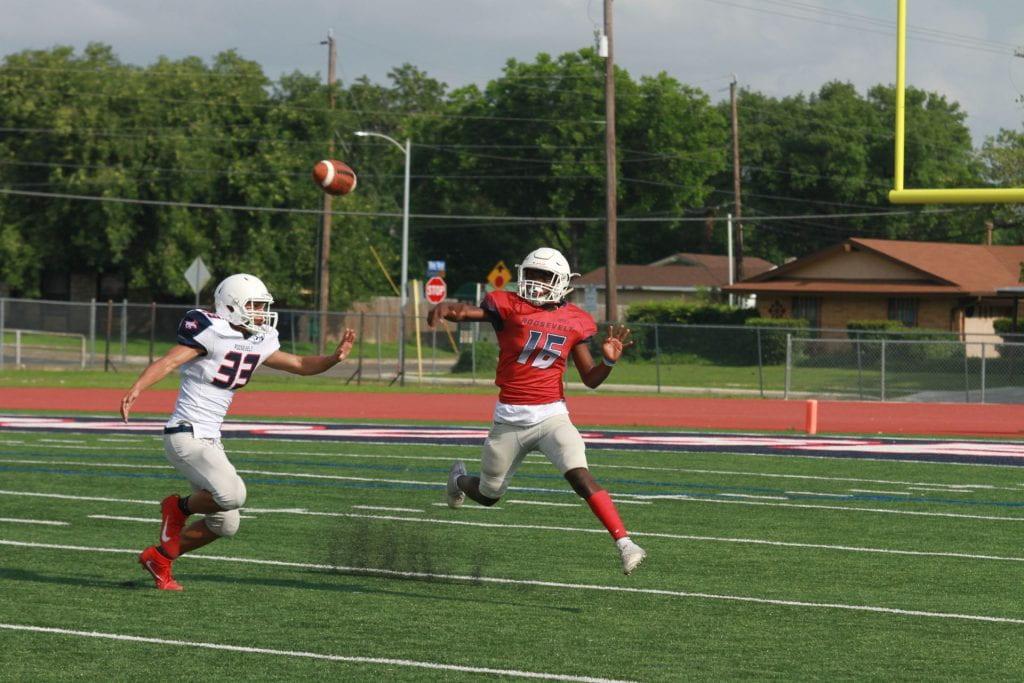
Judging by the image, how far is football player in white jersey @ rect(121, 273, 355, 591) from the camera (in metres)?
8.33

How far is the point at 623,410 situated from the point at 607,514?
1873cm

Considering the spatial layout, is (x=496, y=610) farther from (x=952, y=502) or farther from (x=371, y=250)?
(x=371, y=250)

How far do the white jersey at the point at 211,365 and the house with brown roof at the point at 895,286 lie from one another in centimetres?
4429

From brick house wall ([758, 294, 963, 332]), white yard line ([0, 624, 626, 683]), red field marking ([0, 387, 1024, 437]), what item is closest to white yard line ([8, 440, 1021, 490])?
red field marking ([0, 387, 1024, 437])

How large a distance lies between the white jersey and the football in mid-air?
5872 millimetres

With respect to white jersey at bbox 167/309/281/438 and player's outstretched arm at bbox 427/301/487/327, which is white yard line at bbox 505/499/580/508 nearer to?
player's outstretched arm at bbox 427/301/487/327

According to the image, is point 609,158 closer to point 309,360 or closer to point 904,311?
point 904,311

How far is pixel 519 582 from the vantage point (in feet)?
29.4

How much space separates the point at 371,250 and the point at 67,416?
36.2m

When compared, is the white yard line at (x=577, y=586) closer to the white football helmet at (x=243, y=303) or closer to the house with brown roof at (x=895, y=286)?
the white football helmet at (x=243, y=303)

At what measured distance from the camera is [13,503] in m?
12.3

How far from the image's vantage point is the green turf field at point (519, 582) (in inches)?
271

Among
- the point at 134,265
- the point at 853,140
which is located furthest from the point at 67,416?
the point at 853,140

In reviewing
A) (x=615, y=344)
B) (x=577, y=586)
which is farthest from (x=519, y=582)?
(x=615, y=344)
